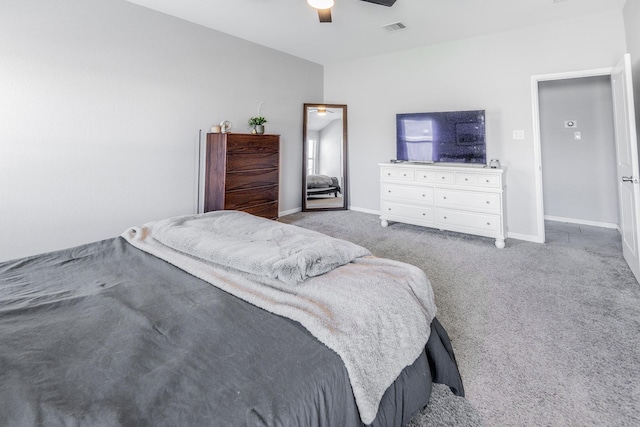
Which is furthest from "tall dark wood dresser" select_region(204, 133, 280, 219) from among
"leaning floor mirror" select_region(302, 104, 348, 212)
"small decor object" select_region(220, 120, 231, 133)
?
"leaning floor mirror" select_region(302, 104, 348, 212)

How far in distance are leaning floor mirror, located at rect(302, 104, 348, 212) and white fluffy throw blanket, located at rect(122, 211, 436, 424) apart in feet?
12.7

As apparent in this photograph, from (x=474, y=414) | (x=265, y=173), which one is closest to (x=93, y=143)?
(x=265, y=173)

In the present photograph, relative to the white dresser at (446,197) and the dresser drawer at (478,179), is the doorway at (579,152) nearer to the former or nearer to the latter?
the white dresser at (446,197)

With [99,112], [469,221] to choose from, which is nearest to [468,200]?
[469,221]

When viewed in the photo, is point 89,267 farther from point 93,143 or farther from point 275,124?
point 275,124

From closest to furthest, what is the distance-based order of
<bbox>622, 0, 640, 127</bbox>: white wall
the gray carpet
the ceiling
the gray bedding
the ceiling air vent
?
the gray bedding < the gray carpet < <bbox>622, 0, 640, 127</bbox>: white wall < the ceiling < the ceiling air vent

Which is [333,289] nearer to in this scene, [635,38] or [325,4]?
[325,4]

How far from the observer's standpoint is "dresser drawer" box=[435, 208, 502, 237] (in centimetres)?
368

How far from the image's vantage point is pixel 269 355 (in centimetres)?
85

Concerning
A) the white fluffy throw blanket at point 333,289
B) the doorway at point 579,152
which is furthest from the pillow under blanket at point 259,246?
the doorway at point 579,152

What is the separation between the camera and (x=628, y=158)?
2.71 metres

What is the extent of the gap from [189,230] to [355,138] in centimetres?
433

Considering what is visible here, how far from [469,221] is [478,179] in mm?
538

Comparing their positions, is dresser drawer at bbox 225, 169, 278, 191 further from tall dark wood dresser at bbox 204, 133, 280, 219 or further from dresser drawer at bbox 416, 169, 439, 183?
dresser drawer at bbox 416, 169, 439, 183
